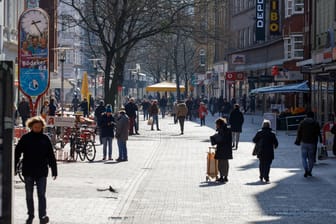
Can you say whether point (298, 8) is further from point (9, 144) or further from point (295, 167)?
point (9, 144)

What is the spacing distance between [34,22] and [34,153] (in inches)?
306

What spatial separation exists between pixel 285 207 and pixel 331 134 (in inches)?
514

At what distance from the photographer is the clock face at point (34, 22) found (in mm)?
20578

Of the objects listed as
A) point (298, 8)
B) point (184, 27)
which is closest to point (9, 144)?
point (184, 27)

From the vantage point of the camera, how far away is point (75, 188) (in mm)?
19641

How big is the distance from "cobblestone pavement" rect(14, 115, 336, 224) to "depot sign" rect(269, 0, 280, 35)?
35.2 metres

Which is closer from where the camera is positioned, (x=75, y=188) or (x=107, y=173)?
(x=75, y=188)

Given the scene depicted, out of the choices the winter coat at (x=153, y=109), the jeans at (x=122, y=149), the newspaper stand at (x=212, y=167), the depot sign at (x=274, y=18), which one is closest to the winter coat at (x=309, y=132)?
the newspaper stand at (x=212, y=167)

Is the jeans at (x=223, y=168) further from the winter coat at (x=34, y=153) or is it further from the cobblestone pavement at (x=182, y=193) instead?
the winter coat at (x=34, y=153)

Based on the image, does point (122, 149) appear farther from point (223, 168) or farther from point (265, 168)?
point (265, 168)

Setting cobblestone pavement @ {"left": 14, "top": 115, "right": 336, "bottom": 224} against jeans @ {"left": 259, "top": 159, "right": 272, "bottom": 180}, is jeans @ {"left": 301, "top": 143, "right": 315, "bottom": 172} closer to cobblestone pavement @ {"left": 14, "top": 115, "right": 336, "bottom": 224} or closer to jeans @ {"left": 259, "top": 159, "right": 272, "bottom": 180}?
cobblestone pavement @ {"left": 14, "top": 115, "right": 336, "bottom": 224}

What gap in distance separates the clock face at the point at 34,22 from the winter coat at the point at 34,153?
24.7 ft

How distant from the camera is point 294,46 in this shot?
61.2 m

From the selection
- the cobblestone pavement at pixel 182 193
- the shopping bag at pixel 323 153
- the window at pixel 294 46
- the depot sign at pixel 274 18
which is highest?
the depot sign at pixel 274 18
